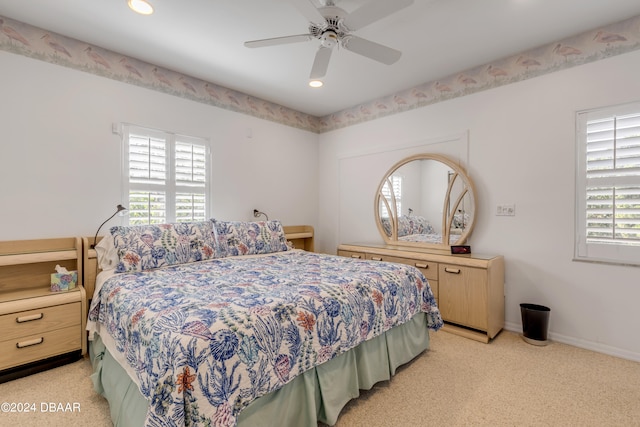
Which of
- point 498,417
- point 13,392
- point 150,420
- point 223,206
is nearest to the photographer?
point 150,420

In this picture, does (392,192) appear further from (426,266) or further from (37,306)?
(37,306)

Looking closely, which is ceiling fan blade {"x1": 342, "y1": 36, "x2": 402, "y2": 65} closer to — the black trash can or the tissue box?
the black trash can

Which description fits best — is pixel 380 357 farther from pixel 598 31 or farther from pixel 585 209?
pixel 598 31

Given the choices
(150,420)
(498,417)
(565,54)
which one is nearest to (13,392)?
(150,420)

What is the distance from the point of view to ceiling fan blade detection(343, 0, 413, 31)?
1.77 meters

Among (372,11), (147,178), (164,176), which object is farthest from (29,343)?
(372,11)

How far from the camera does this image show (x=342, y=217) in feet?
15.2

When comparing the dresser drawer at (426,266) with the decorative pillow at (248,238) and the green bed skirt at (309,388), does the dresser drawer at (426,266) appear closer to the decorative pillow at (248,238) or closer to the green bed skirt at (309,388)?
the green bed skirt at (309,388)

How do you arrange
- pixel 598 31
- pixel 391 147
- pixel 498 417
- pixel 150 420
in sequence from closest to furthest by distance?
pixel 150 420 → pixel 498 417 → pixel 598 31 → pixel 391 147

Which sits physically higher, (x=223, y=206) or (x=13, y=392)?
(x=223, y=206)

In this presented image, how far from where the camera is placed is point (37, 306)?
2193 millimetres

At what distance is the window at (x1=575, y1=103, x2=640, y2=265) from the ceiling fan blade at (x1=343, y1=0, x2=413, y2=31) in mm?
2038

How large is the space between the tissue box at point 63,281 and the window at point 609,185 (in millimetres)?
4344

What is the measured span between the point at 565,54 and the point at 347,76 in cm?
204
